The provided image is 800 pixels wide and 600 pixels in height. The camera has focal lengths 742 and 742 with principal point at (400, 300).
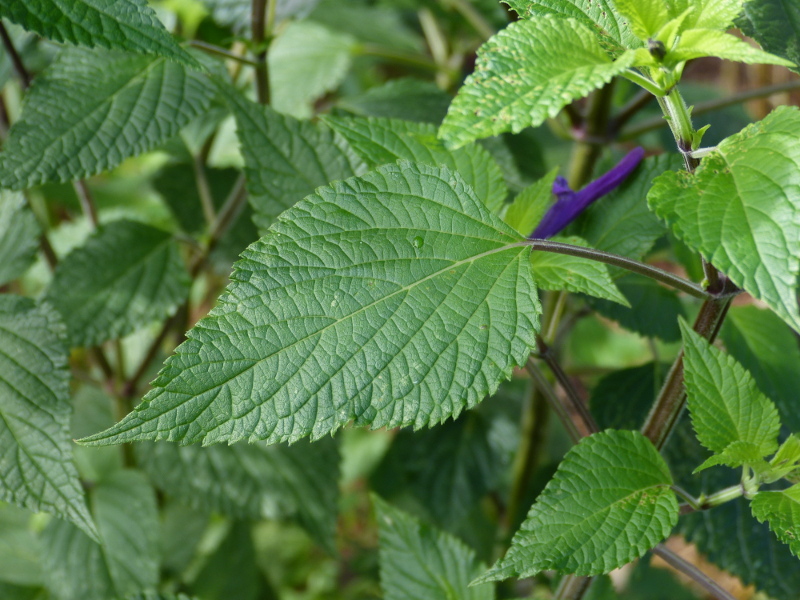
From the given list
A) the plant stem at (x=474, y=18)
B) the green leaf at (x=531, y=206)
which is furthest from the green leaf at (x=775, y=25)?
the plant stem at (x=474, y=18)

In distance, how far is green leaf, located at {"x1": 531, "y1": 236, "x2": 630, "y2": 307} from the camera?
609mm

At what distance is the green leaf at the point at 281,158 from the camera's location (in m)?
0.82

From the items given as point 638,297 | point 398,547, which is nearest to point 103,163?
point 398,547

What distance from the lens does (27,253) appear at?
95 centimetres

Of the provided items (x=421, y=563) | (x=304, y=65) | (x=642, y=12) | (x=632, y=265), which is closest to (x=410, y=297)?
(x=632, y=265)

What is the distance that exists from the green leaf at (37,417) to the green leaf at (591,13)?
58 centimetres

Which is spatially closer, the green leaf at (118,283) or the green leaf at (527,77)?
the green leaf at (527,77)

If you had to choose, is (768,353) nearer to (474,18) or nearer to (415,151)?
(415,151)

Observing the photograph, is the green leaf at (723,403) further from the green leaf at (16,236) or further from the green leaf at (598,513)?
the green leaf at (16,236)

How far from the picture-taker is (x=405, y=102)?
1199 millimetres

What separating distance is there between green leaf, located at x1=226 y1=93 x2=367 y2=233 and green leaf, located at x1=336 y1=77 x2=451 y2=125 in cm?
32

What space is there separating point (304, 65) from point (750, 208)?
1.14 meters

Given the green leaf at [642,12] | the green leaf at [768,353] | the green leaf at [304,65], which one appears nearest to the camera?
the green leaf at [642,12]

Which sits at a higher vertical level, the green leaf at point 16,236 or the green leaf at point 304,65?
the green leaf at point 304,65
